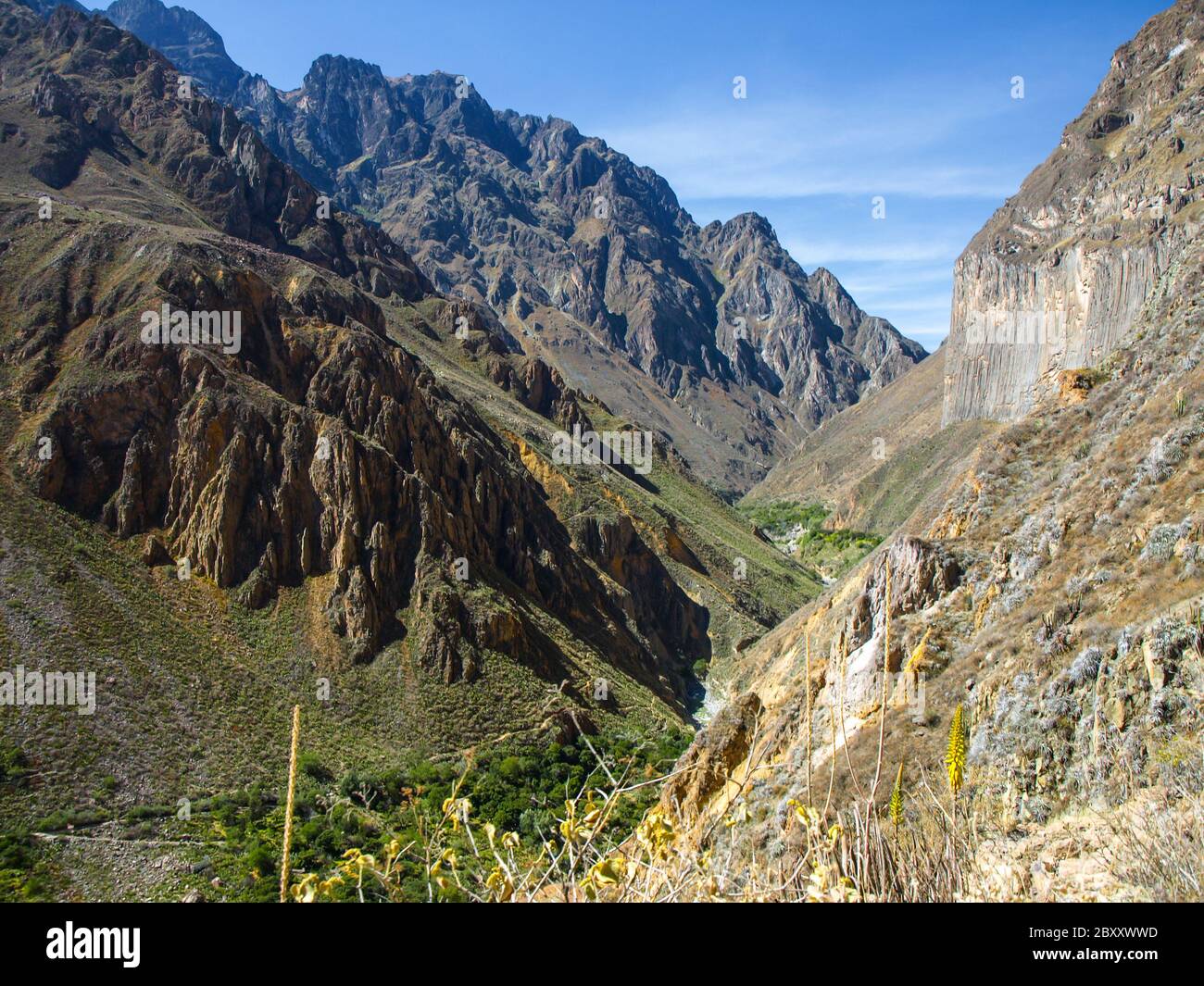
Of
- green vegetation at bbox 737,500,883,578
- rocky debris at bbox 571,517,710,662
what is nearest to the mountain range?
rocky debris at bbox 571,517,710,662

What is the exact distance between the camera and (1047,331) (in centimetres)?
8462

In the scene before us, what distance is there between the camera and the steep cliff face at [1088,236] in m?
72.4

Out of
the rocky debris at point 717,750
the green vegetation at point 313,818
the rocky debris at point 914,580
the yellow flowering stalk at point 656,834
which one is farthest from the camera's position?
the green vegetation at point 313,818

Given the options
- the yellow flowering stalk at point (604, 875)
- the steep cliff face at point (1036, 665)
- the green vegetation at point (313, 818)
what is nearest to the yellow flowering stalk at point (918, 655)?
the steep cliff face at point (1036, 665)

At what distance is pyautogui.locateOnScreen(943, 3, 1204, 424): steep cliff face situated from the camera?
72.4 meters

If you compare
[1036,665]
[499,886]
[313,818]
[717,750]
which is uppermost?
[499,886]

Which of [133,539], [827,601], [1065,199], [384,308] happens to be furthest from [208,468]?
[1065,199]

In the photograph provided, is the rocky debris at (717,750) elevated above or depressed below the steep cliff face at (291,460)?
below

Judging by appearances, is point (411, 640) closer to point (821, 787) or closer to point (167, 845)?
point (167, 845)

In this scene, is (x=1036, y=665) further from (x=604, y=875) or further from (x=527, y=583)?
(x=527, y=583)

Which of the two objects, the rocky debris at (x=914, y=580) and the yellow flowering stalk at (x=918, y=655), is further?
the rocky debris at (x=914, y=580)

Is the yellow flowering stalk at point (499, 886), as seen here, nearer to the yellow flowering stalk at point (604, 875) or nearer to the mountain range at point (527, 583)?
the mountain range at point (527, 583)

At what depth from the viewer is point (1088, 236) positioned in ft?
268

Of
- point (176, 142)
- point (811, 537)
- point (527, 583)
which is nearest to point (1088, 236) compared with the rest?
point (811, 537)
